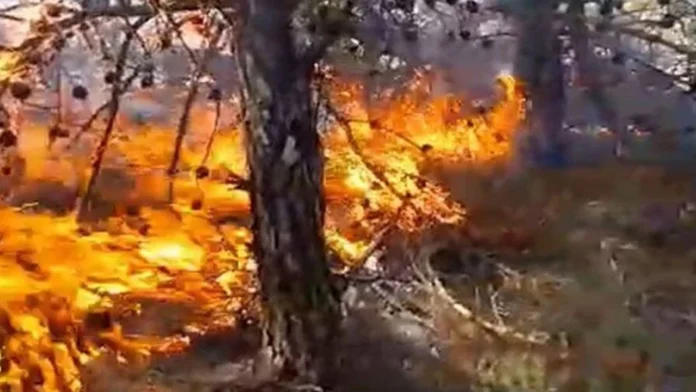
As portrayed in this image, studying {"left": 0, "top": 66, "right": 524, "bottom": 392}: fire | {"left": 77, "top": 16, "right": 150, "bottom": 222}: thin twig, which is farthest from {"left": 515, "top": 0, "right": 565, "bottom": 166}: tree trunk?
{"left": 77, "top": 16, "right": 150, "bottom": 222}: thin twig

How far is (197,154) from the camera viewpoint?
9.26m

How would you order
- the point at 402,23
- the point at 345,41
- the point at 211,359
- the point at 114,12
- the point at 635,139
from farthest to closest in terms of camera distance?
the point at 635,139 < the point at 211,359 < the point at 402,23 < the point at 345,41 < the point at 114,12

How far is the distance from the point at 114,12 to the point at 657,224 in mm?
4888

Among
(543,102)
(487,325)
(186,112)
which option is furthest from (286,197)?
(543,102)

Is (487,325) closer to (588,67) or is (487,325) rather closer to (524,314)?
(524,314)

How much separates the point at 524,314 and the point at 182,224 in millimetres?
2449

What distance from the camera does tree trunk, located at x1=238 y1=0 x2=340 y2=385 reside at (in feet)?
16.9

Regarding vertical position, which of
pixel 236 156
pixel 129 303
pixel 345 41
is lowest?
pixel 129 303

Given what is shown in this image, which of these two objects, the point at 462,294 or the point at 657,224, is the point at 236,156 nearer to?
the point at 462,294

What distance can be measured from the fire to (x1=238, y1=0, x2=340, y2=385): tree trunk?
11.3 inches

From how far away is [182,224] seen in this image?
8.20 meters

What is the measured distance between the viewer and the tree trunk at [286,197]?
5.16 metres

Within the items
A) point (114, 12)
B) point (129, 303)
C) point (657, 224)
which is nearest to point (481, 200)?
point (657, 224)

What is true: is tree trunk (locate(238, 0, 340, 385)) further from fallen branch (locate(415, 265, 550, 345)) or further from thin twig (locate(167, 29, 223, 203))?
fallen branch (locate(415, 265, 550, 345))
